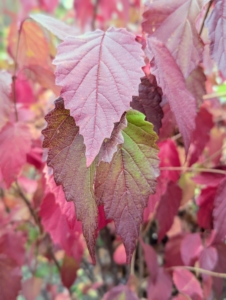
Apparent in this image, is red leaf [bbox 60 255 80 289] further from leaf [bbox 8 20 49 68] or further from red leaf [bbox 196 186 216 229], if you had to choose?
leaf [bbox 8 20 49 68]

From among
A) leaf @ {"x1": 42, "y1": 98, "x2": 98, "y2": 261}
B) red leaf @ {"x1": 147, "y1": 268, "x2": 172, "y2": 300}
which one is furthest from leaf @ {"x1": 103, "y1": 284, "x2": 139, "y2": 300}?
leaf @ {"x1": 42, "y1": 98, "x2": 98, "y2": 261}

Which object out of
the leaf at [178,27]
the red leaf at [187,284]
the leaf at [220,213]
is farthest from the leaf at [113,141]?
the red leaf at [187,284]

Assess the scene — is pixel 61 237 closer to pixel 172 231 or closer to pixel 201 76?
pixel 201 76

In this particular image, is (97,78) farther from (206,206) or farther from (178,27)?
(206,206)

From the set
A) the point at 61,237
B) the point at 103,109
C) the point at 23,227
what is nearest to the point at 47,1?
the point at 23,227

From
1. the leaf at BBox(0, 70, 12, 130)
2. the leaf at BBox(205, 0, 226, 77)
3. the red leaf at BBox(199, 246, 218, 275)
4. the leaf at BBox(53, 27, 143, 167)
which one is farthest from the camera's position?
the red leaf at BBox(199, 246, 218, 275)

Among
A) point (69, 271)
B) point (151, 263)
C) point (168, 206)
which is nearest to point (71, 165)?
point (168, 206)
